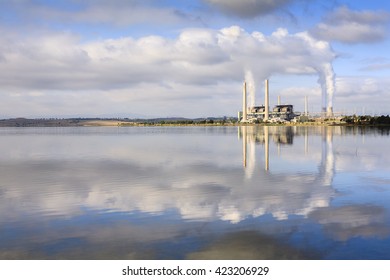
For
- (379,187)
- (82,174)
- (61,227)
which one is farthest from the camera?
(82,174)

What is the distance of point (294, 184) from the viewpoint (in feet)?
85.8

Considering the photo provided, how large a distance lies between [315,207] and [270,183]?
7.61 metres

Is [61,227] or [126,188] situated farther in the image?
[126,188]

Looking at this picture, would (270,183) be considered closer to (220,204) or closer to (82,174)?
(220,204)

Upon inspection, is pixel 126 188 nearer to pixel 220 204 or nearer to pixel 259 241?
pixel 220 204

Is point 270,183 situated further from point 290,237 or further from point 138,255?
point 138,255

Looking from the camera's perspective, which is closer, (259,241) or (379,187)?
(259,241)

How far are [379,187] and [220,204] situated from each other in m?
11.1

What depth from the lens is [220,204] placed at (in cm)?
2016
